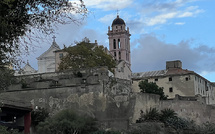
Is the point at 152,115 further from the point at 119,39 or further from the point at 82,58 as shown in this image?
the point at 119,39

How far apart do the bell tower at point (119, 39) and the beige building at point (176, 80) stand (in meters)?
35.2

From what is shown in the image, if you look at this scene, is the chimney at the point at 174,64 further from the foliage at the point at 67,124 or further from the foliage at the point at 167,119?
Result: the foliage at the point at 67,124

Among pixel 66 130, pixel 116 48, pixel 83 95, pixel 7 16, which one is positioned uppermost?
pixel 116 48

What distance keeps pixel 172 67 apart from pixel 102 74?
28347mm

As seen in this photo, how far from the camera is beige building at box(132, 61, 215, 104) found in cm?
6009

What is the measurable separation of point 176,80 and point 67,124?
31497mm

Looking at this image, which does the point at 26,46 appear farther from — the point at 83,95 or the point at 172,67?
the point at 172,67

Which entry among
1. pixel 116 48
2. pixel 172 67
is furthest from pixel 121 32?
pixel 172 67

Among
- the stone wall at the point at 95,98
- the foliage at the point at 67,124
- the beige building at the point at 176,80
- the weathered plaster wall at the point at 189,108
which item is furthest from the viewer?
the beige building at the point at 176,80

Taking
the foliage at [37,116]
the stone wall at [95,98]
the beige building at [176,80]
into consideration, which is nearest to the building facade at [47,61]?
the beige building at [176,80]

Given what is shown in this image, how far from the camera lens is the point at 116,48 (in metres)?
104

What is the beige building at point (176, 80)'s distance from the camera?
60091mm

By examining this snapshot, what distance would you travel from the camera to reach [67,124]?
3319 centimetres

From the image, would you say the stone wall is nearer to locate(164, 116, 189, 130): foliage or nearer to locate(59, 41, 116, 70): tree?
locate(164, 116, 189, 130): foliage
